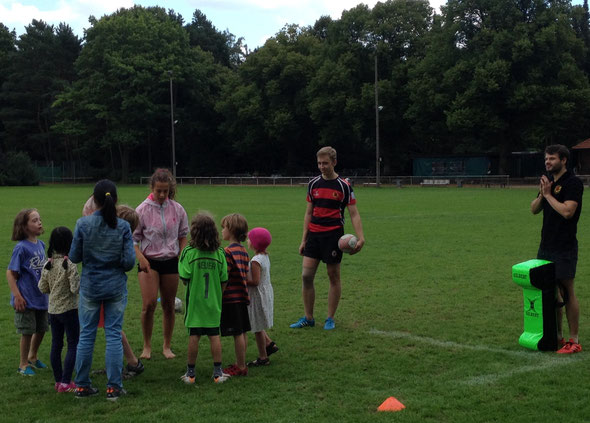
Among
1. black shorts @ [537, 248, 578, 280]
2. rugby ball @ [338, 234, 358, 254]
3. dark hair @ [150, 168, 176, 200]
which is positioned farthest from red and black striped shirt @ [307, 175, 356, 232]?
black shorts @ [537, 248, 578, 280]

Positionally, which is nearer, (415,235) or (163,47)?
(415,235)

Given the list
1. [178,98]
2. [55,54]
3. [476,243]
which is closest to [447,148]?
[178,98]

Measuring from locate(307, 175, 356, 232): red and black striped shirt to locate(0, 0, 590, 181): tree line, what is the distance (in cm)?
4358

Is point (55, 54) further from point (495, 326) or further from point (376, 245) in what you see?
point (495, 326)

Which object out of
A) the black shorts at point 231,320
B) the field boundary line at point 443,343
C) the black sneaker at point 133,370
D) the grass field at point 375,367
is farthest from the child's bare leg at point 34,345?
the field boundary line at point 443,343

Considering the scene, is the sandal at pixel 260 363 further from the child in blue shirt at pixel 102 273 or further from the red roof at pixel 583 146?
the red roof at pixel 583 146

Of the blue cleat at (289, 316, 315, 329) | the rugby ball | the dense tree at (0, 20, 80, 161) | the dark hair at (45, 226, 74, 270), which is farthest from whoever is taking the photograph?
the dense tree at (0, 20, 80, 161)

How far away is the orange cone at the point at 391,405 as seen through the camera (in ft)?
15.9

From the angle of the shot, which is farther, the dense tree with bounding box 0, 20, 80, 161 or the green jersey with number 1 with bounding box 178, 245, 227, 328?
the dense tree with bounding box 0, 20, 80, 161

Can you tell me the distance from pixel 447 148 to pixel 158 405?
200 feet

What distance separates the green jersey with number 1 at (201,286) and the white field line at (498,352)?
222cm

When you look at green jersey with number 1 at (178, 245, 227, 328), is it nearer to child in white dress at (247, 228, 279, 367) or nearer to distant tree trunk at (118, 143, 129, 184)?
child in white dress at (247, 228, 279, 367)

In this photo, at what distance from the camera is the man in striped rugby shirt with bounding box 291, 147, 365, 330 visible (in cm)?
754

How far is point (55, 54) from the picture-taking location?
2948 inches
